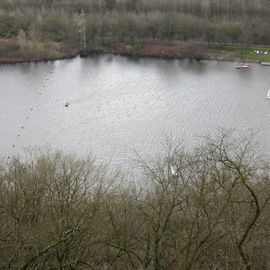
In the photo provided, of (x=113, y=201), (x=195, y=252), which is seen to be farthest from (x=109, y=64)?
(x=195, y=252)

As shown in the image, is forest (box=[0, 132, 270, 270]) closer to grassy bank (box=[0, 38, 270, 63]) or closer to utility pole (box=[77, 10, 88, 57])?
grassy bank (box=[0, 38, 270, 63])

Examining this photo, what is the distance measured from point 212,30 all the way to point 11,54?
20654 millimetres

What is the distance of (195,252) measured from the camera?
9.22 meters

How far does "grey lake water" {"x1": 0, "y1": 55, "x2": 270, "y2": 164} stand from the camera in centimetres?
2731

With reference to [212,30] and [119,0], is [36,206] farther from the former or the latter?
[119,0]

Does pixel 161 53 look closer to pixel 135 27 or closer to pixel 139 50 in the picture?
pixel 139 50

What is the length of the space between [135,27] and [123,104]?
60.1 feet

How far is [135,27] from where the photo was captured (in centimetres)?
4888

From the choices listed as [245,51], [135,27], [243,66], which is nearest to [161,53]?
[135,27]

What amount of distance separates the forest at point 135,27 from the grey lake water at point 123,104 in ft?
8.45

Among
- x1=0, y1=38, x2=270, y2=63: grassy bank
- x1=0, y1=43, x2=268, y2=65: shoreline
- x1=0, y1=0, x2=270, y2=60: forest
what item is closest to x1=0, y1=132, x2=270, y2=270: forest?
x1=0, y1=38, x2=270, y2=63: grassy bank

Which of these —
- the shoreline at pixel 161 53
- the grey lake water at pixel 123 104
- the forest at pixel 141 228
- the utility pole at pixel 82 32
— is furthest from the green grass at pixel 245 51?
the forest at pixel 141 228

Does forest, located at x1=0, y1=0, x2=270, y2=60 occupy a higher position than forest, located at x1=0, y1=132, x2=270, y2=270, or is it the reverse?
forest, located at x1=0, y1=0, x2=270, y2=60

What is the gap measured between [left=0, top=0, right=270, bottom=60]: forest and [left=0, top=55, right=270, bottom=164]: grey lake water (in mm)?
2575
